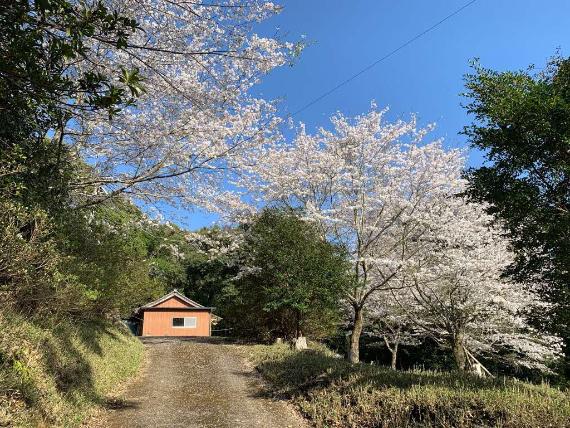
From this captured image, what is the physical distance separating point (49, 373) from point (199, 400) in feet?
10.4

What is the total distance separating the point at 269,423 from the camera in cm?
785

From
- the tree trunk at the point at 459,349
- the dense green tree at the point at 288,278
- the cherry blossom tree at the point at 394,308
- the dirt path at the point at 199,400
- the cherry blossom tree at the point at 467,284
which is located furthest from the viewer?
the cherry blossom tree at the point at 394,308

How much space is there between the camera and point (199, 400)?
30.4 ft

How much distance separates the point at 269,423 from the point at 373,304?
13.8 meters

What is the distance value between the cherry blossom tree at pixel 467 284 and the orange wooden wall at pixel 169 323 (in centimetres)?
2250

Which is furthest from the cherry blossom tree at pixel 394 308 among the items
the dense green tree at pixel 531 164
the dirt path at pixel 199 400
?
the dense green tree at pixel 531 164

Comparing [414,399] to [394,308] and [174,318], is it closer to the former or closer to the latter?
[394,308]

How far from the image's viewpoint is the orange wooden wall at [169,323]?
36344mm

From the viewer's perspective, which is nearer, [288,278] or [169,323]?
[288,278]

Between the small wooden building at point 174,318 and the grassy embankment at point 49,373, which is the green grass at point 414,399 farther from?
the small wooden building at point 174,318

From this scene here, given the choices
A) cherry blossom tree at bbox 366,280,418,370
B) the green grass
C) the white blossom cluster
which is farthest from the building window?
the green grass

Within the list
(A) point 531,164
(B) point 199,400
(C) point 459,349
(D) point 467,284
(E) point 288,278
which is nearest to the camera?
(A) point 531,164

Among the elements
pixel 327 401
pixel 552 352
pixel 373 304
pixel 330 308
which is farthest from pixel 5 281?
pixel 552 352

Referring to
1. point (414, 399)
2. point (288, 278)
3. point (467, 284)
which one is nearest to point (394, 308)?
point (467, 284)
